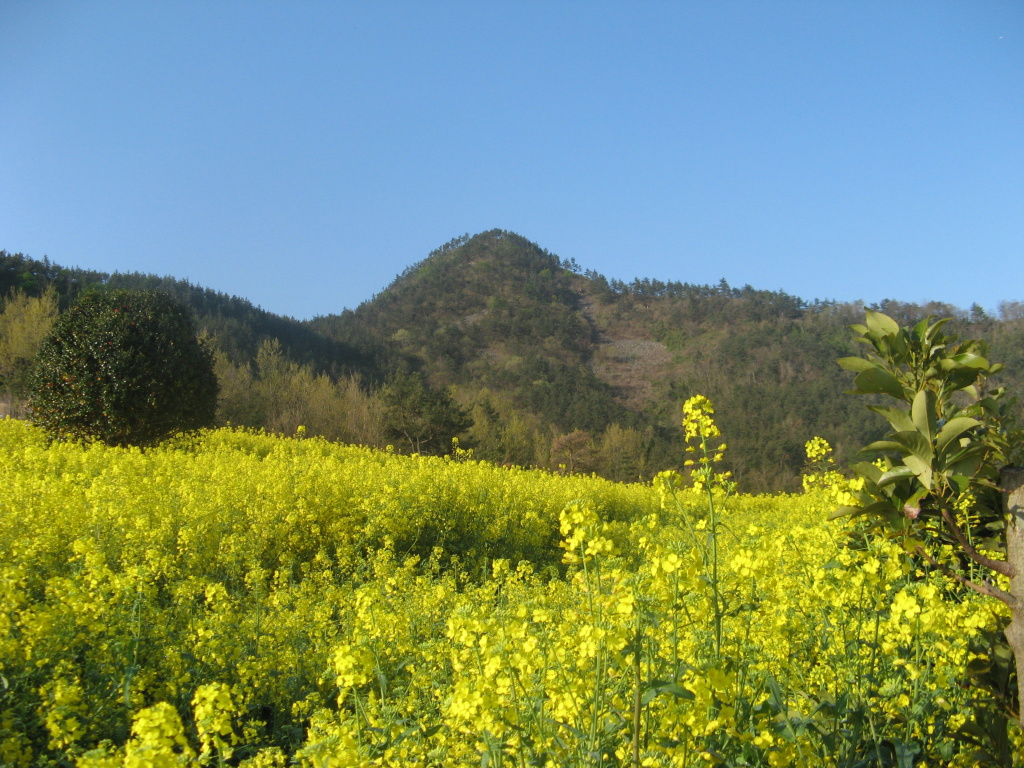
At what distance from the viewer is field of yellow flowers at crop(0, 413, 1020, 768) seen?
1.73m

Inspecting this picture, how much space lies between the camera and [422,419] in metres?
19.3

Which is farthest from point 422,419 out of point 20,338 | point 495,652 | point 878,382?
point 878,382

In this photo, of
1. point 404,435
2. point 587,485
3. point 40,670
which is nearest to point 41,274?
point 404,435

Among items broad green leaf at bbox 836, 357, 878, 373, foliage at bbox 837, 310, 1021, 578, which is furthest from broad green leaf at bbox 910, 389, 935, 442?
broad green leaf at bbox 836, 357, 878, 373

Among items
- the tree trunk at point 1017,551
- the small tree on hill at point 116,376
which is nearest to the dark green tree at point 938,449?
the tree trunk at point 1017,551

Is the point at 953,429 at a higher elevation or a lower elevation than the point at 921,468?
higher

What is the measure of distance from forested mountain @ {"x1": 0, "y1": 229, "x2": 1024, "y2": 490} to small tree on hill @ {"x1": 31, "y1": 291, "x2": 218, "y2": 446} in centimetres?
827

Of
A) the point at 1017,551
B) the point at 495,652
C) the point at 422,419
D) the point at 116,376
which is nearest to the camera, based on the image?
the point at 1017,551

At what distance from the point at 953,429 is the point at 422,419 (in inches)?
710

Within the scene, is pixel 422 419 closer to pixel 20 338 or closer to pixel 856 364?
pixel 20 338

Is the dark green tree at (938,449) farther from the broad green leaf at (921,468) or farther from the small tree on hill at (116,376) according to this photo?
the small tree on hill at (116,376)

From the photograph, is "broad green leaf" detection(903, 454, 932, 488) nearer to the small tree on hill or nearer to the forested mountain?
the forested mountain

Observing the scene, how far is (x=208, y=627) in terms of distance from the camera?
3.41 meters

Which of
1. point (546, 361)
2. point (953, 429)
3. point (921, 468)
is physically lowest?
point (921, 468)
